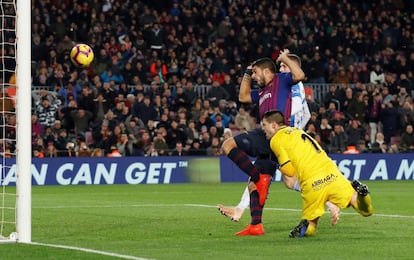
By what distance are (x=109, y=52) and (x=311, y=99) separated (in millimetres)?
6249

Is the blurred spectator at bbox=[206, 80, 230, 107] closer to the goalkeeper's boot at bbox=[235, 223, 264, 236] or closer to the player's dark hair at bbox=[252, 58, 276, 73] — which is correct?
the player's dark hair at bbox=[252, 58, 276, 73]

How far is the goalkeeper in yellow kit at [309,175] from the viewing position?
36.3 ft

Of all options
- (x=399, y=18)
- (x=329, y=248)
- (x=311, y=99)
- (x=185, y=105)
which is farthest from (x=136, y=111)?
(x=329, y=248)

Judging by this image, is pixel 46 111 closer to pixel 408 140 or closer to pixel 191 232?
pixel 408 140

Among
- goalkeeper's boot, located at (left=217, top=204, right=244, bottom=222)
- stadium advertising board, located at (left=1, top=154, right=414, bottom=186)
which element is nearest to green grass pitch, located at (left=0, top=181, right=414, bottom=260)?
goalkeeper's boot, located at (left=217, top=204, right=244, bottom=222)

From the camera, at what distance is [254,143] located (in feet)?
38.7

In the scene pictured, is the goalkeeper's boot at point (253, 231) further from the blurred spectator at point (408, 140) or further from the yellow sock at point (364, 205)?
the blurred spectator at point (408, 140)

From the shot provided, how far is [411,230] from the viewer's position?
11.9 meters

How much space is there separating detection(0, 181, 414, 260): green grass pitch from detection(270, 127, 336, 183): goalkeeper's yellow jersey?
0.73m

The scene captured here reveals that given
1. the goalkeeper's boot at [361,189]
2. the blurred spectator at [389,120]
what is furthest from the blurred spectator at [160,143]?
the goalkeeper's boot at [361,189]

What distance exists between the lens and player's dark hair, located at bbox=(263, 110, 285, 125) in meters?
11.3

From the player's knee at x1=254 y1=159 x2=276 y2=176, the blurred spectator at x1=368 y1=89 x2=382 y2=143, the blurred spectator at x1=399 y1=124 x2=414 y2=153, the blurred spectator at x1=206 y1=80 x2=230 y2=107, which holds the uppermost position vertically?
the player's knee at x1=254 y1=159 x2=276 y2=176

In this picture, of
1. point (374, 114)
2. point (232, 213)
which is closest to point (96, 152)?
point (374, 114)

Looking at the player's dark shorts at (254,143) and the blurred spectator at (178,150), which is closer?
the player's dark shorts at (254,143)
